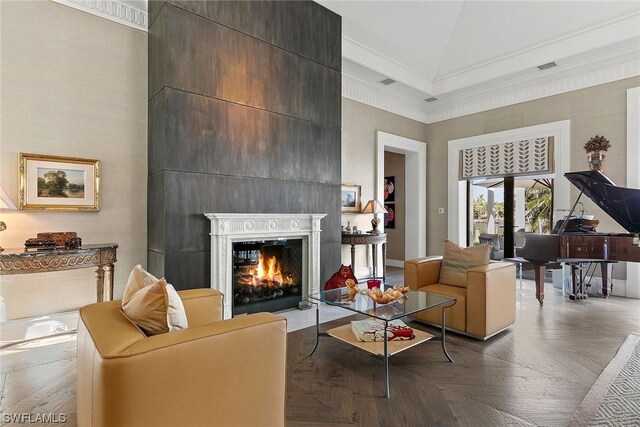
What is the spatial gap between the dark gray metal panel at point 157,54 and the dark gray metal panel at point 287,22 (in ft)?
0.87

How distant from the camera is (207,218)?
353 centimetres

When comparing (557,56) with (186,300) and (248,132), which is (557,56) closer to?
(248,132)

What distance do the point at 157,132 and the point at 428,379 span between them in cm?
333

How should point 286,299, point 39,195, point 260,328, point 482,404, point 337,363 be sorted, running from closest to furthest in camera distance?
point 260,328 < point 482,404 < point 337,363 < point 39,195 < point 286,299

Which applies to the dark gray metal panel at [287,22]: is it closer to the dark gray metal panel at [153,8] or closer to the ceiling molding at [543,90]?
the dark gray metal panel at [153,8]

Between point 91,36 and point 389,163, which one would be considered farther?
point 389,163

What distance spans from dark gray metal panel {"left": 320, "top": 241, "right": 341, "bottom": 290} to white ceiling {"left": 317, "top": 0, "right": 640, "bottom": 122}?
2.83m

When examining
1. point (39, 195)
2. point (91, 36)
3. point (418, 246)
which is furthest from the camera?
point (418, 246)

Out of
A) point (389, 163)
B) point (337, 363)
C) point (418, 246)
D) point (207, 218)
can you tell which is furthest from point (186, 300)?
point (389, 163)

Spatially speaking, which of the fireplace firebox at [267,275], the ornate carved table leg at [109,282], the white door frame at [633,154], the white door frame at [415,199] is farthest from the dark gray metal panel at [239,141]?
the white door frame at [633,154]

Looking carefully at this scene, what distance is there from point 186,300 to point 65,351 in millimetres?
1617

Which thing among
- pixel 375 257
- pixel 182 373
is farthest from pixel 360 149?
pixel 182 373

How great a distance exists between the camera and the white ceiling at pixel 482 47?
4.66 metres

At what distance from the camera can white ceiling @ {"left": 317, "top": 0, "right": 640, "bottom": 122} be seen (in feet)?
15.3
